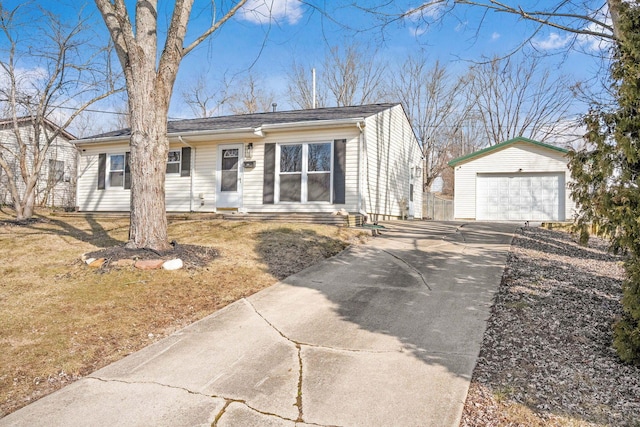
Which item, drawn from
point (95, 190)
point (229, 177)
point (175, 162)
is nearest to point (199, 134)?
point (229, 177)

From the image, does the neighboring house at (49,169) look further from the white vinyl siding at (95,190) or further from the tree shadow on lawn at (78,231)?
the tree shadow on lawn at (78,231)

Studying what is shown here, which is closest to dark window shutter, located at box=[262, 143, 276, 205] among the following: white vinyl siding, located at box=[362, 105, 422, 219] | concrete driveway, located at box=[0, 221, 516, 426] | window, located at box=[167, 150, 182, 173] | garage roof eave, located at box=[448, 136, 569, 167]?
white vinyl siding, located at box=[362, 105, 422, 219]

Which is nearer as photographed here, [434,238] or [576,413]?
[576,413]

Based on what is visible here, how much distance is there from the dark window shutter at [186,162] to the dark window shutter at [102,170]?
323 centimetres

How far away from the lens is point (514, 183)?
52.5 ft

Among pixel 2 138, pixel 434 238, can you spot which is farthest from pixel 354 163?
pixel 2 138

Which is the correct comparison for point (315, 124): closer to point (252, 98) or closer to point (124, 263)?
point (124, 263)

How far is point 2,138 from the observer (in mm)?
18703

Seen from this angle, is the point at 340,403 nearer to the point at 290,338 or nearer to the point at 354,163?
the point at 290,338

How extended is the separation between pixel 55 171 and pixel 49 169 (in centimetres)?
108

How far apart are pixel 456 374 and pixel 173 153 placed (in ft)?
38.8

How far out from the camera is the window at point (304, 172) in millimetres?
10719

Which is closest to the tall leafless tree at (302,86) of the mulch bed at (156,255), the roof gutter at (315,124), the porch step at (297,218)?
the roof gutter at (315,124)

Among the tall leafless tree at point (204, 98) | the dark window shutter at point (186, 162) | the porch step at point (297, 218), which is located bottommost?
the porch step at point (297, 218)
